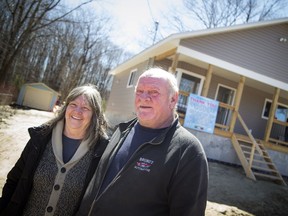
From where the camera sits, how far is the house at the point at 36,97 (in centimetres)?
2623

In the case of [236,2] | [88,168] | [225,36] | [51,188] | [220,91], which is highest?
[236,2]

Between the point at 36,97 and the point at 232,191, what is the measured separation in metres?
24.3

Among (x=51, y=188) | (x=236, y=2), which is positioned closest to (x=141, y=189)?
(x=51, y=188)

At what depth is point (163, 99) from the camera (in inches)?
91.7

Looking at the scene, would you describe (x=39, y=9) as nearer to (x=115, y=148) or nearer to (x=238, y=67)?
(x=238, y=67)

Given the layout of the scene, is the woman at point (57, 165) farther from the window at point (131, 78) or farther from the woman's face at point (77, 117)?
the window at point (131, 78)

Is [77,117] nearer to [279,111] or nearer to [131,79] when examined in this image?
[131,79]

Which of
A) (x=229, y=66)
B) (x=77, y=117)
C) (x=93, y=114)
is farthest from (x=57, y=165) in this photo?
(x=229, y=66)

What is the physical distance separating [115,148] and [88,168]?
0.45 metres

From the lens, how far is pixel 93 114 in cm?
276

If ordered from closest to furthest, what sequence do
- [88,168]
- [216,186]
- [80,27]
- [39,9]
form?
[88,168], [216,186], [39,9], [80,27]

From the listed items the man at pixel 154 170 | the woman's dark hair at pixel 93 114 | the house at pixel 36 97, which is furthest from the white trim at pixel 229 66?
the house at pixel 36 97

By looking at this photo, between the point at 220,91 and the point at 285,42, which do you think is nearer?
the point at 285,42

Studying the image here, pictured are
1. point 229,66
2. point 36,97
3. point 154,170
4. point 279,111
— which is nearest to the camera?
point 154,170
